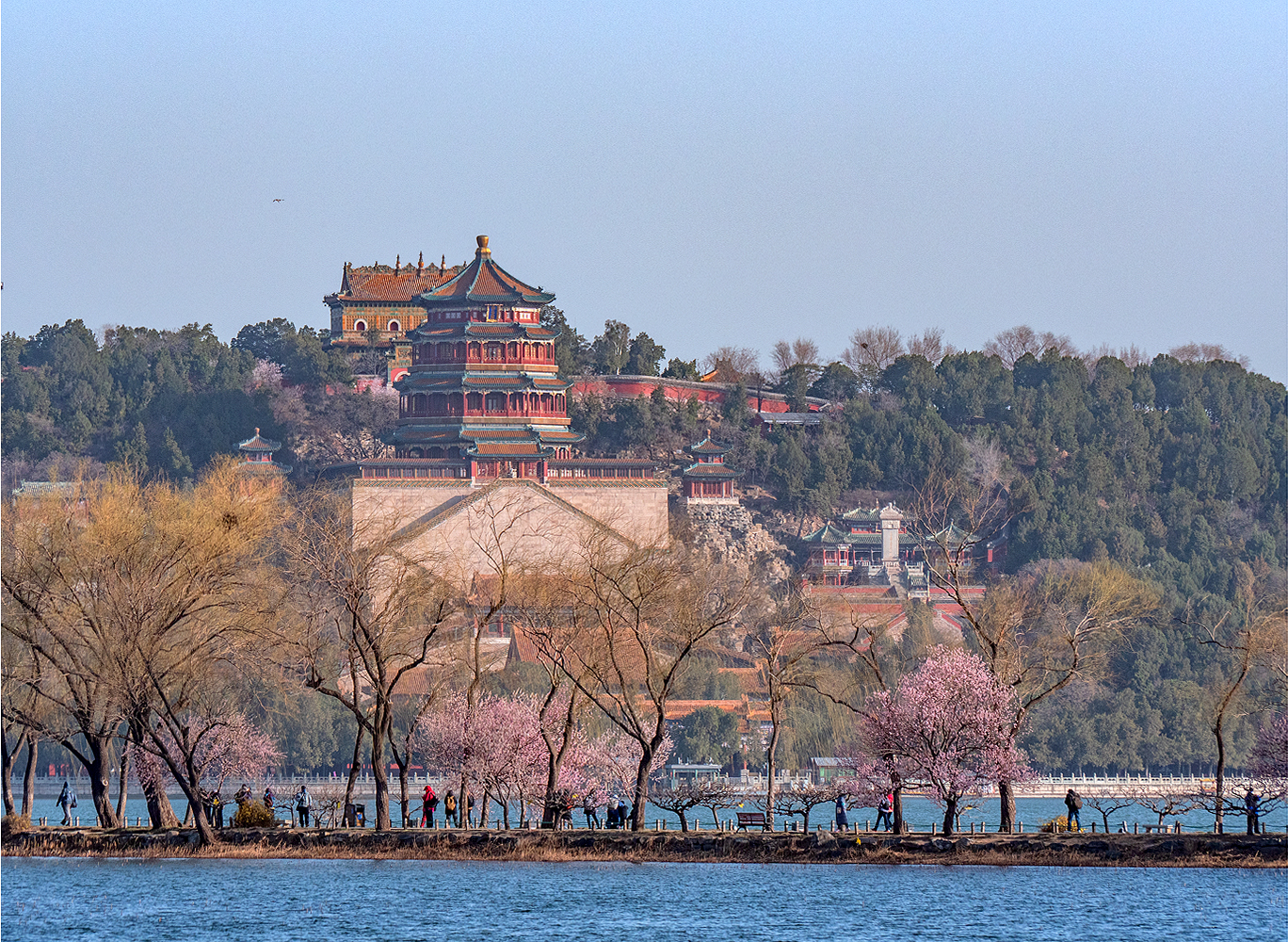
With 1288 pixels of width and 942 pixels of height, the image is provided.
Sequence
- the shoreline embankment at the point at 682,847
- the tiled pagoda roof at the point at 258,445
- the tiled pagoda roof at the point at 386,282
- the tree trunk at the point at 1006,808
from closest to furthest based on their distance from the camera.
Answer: the shoreline embankment at the point at 682,847, the tree trunk at the point at 1006,808, the tiled pagoda roof at the point at 258,445, the tiled pagoda roof at the point at 386,282

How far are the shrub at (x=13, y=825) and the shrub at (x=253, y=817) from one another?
407cm

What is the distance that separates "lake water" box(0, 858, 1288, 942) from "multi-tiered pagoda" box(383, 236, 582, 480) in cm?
6935

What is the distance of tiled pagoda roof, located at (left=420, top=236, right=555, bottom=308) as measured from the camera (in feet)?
395

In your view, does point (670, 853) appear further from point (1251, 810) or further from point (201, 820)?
point (1251, 810)

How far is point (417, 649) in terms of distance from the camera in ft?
276

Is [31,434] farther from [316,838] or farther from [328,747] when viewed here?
[316,838]

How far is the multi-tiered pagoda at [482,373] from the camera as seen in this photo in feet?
389

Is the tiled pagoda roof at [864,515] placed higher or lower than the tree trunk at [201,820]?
higher

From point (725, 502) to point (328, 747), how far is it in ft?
127

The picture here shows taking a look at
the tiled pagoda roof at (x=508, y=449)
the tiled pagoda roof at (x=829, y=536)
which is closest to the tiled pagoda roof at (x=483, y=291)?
the tiled pagoda roof at (x=508, y=449)

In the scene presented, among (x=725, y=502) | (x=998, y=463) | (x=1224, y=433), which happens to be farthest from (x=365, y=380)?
(x=1224, y=433)

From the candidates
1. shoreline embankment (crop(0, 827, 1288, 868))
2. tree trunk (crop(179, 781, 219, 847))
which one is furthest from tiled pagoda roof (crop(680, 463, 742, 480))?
tree trunk (crop(179, 781, 219, 847))

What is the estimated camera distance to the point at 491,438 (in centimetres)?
11675

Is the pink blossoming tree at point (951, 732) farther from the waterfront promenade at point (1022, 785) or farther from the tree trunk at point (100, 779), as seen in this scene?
the waterfront promenade at point (1022, 785)
